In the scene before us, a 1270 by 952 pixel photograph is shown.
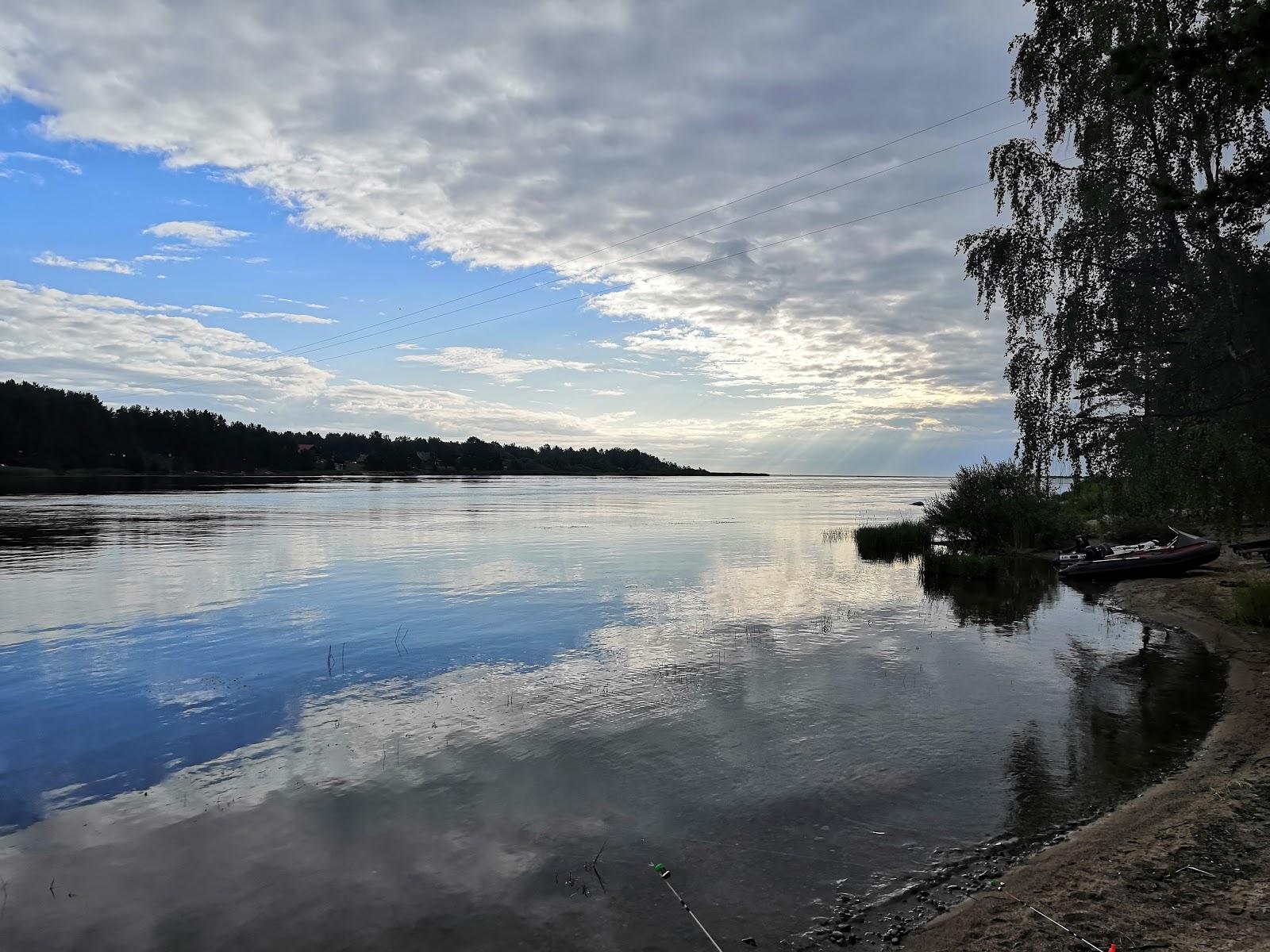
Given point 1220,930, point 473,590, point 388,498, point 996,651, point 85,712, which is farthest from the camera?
point 388,498

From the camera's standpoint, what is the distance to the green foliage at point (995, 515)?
40.2 metres

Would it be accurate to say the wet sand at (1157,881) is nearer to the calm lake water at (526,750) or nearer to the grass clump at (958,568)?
the calm lake water at (526,750)

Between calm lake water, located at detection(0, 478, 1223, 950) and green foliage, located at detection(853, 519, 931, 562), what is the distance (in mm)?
14158

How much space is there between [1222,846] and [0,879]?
12.3m

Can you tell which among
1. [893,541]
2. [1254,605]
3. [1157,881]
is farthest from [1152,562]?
[1157,881]

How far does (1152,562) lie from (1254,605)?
447 inches

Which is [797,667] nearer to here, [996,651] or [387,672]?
[996,651]

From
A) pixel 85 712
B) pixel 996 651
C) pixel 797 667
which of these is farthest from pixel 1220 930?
pixel 85 712

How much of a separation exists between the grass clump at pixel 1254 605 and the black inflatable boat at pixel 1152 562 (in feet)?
33.1

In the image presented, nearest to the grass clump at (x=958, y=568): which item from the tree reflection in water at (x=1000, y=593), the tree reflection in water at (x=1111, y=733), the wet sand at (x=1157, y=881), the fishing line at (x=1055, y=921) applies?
the tree reflection in water at (x=1000, y=593)

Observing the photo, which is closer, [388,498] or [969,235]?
[969,235]

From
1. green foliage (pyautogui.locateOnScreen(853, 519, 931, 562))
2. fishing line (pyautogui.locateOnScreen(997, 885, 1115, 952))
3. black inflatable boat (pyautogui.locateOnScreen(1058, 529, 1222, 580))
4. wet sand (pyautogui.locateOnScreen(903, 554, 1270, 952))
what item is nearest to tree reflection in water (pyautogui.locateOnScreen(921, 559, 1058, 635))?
black inflatable boat (pyautogui.locateOnScreen(1058, 529, 1222, 580))

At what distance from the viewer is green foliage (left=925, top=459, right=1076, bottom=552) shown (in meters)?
40.2

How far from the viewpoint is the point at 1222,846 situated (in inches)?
281
